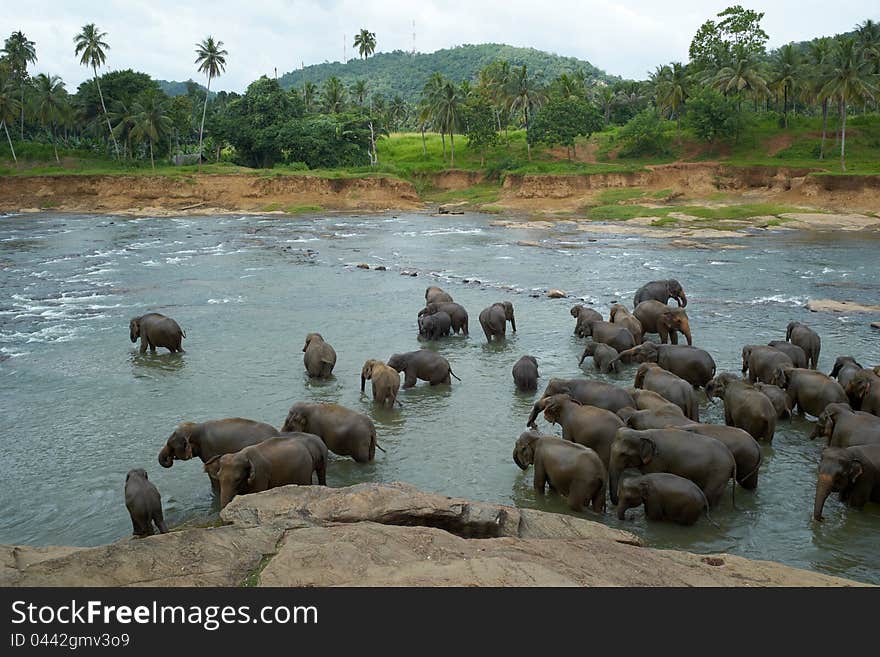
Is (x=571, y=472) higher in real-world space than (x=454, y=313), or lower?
lower

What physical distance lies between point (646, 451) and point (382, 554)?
461 cm

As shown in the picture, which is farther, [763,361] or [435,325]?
[435,325]

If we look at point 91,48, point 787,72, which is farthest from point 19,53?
point 787,72

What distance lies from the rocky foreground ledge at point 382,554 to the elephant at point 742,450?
9.51 ft

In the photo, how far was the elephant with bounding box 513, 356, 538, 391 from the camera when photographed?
47.0 feet

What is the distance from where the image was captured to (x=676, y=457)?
31.0ft

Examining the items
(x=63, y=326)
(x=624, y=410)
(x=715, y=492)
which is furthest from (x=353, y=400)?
(x=63, y=326)

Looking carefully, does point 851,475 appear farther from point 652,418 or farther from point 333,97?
point 333,97

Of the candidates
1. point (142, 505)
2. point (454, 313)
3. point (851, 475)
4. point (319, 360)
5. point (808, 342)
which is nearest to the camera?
point (142, 505)

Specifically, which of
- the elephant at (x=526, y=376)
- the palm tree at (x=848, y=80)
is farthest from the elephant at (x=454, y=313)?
the palm tree at (x=848, y=80)

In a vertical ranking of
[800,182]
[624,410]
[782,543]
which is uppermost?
[800,182]

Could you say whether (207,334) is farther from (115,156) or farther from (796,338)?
(115,156)

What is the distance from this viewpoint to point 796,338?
15945mm
